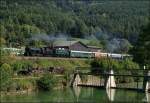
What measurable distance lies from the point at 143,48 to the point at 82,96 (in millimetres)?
7879

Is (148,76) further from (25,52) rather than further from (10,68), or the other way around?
(25,52)

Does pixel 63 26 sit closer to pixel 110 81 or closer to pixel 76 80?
pixel 76 80

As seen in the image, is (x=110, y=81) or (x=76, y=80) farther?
(x=76, y=80)

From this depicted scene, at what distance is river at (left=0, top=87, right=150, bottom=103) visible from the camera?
38.2 m

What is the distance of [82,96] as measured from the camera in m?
43.2

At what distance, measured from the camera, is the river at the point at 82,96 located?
38.2 m

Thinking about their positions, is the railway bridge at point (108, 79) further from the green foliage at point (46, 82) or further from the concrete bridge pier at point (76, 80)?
the green foliage at point (46, 82)

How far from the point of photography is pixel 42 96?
134 feet

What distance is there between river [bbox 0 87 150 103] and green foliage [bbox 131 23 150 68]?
3.61 metres

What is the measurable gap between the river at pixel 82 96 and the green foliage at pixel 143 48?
3611 mm

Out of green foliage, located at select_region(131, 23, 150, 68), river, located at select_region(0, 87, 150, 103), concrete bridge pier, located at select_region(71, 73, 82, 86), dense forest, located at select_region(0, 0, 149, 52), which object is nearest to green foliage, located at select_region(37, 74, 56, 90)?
river, located at select_region(0, 87, 150, 103)

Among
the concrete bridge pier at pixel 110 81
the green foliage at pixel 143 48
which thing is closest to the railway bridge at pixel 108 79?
the concrete bridge pier at pixel 110 81

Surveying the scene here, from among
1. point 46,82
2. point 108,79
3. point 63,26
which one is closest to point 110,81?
point 108,79

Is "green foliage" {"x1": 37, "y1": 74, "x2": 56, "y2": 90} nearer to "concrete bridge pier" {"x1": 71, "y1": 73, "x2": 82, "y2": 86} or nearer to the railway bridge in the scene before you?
the railway bridge
